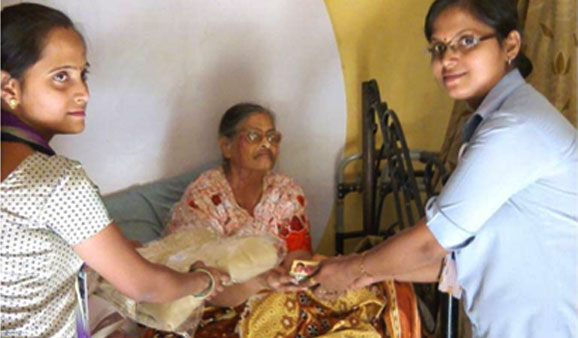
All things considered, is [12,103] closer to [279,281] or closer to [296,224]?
[279,281]

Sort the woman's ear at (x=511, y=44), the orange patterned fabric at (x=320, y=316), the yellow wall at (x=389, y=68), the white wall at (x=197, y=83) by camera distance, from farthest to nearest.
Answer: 1. the yellow wall at (x=389, y=68)
2. the white wall at (x=197, y=83)
3. the orange patterned fabric at (x=320, y=316)
4. the woman's ear at (x=511, y=44)

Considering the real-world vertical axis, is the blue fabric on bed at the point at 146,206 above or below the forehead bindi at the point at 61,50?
below

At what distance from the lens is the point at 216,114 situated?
2586mm

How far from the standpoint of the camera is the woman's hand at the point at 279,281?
1.90 meters

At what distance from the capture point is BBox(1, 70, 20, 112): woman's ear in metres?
1.08

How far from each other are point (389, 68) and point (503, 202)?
1632 millimetres

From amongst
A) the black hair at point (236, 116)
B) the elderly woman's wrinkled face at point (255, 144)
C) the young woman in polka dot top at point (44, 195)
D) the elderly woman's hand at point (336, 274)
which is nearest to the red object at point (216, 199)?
the elderly woman's wrinkled face at point (255, 144)

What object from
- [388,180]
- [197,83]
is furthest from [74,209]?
[388,180]

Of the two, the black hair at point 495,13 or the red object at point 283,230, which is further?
the red object at point 283,230

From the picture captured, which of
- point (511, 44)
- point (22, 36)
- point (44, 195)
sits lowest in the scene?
point (44, 195)

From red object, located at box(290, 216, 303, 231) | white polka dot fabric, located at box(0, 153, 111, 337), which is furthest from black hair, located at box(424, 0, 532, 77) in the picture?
red object, located at box(290, 216, 303, 231)

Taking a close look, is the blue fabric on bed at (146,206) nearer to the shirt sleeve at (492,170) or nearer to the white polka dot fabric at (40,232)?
the white polka dot fabric at (40,232)

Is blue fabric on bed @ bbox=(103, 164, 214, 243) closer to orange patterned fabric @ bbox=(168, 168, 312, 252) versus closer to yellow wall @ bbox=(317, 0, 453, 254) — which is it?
orange patterned fabric @ bbox=(168, 168, 312, 252)

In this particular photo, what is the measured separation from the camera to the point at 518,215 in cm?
130
